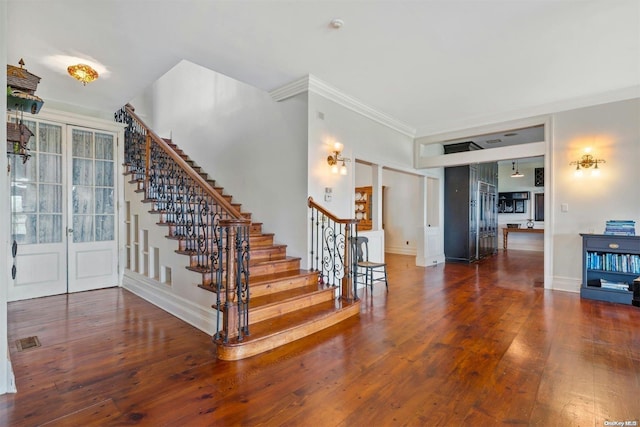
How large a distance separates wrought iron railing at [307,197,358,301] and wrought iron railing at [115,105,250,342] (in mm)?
1093

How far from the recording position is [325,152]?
436 centimetres

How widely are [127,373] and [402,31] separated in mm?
3853

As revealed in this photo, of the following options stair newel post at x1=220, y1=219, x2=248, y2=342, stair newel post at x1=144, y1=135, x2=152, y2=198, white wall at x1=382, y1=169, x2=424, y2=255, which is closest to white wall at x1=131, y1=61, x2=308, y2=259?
stair newel post at x1=144, y1=135, x2=152, y2=198

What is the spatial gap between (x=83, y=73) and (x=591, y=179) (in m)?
7.27

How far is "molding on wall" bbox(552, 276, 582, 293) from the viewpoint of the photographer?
15.5 feet

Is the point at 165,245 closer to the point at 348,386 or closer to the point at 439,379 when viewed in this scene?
the point at 348,386

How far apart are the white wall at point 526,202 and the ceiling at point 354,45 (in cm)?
627

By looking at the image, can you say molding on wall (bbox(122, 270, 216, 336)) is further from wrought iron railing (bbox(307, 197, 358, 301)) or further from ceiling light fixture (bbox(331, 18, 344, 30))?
ceiling light fixture (bbox(331, 18, 344, 30))

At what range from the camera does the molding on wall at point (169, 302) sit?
123 inches

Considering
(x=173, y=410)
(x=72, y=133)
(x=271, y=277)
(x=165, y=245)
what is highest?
(x=72, y=133)

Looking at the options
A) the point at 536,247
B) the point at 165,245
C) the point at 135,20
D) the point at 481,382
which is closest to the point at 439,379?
the point at 481,382

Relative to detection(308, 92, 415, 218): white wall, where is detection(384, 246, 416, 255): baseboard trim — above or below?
below

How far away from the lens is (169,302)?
374cm

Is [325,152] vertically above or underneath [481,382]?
above
